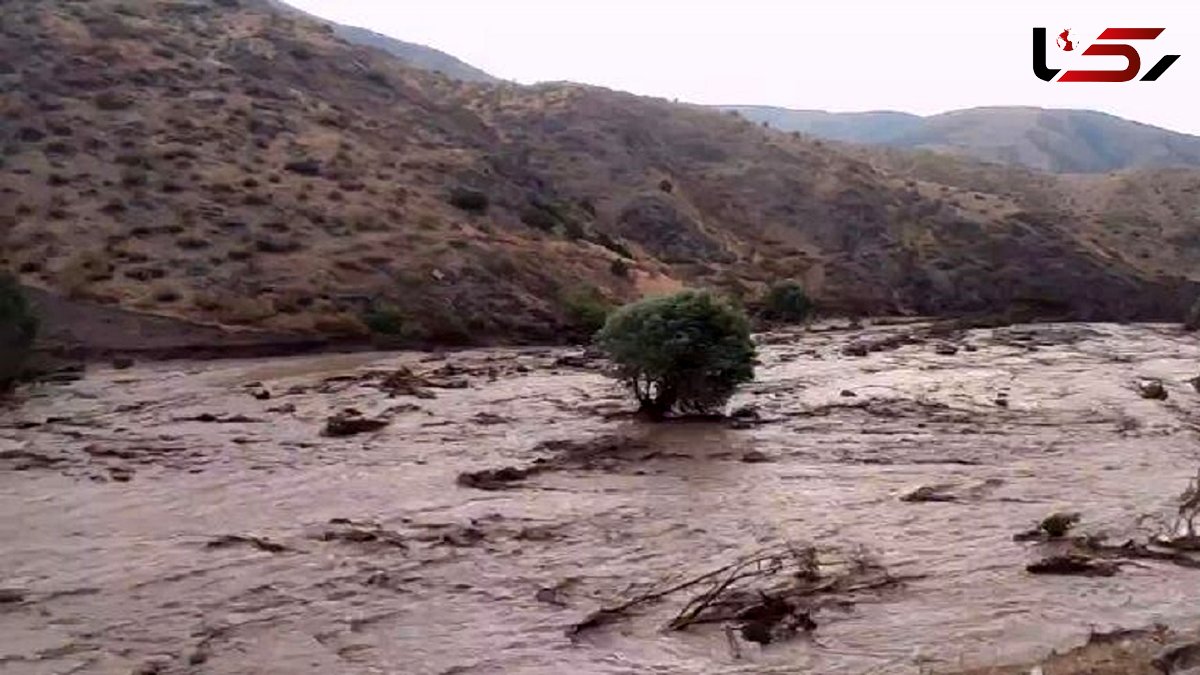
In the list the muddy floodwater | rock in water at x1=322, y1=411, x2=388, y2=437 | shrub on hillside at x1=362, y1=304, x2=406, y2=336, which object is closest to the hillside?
shrub on hillside at x1=362, y1=304, x2=406, y2=336

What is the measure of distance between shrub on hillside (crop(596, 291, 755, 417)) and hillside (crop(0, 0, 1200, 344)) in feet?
40.7

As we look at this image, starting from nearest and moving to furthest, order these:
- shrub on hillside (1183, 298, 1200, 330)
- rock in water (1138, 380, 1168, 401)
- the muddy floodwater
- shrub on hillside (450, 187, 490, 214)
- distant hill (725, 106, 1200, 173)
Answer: the muddy floodwater, rock in water (1138, 380, 1168, 401), shrub on hillside (450, 187, 490, 214), shrub on hillside (1183, 298, 1200, 330), distant hill (725, 106, 1200, 173)

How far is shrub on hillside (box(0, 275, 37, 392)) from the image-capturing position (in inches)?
951

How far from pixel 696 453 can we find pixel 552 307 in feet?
61.9

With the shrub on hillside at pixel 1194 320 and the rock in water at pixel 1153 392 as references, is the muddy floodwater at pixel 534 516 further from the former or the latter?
the shrub on hillside at pixel 1194 320

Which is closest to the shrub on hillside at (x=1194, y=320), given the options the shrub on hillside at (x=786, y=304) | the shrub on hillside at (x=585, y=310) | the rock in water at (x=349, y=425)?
the shrub on hillside at (x=786, y=304)

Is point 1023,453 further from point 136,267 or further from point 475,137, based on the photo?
point 475,137

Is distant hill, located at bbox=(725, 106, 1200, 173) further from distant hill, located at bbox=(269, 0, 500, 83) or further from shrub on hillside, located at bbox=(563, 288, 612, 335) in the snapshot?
shrub on hillside, located at bbox=(563, 288, 612, 335)

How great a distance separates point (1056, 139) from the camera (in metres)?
162

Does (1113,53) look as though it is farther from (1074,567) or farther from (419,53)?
(419,53)

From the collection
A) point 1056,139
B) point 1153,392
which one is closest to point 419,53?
point 1056,139

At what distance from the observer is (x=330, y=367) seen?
Result: 29000mm

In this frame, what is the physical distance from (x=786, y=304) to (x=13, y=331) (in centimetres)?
2635

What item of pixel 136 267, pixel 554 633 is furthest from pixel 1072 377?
pixel 136 267
